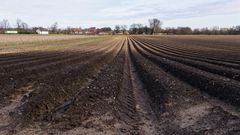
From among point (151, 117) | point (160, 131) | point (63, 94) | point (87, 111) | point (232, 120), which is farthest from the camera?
point (63, 94)

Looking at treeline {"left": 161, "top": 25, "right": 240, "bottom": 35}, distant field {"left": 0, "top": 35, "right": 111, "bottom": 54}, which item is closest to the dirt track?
distant field {"left": 0, "top": 35, "right": 111, "bottom": 54}

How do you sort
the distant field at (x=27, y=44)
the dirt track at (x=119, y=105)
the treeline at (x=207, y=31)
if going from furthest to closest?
1. the treeline at (x=207, y=31)
2. the distant field at (x=27, y=44)
3. the dirt track at (x=119, y=105)

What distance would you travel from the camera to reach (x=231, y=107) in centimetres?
850

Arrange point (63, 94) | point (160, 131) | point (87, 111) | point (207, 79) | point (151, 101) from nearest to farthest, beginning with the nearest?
point (160, 131)
point (87, 111)
point (151, 101)
point (63, 94)
point (207, 79)

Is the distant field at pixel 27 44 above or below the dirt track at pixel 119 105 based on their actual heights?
below

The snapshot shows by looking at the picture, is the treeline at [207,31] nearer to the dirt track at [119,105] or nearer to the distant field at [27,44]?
the distant field at [27,44]

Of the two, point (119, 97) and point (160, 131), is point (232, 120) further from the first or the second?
point (119, 97)

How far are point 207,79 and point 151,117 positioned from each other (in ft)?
18.4

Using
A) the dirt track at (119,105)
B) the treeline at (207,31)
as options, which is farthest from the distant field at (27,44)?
the treeline at (207,31)

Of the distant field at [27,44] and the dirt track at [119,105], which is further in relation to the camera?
the distant field at [27,44]

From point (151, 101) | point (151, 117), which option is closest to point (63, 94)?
point (151, 101)

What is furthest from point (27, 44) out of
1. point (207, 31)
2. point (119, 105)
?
point (207, 31)

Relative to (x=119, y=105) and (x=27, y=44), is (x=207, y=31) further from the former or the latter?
(x=119, y=105)

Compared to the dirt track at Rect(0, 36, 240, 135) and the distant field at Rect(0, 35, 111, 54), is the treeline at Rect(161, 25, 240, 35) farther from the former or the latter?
the dirt track at Rect(0, 36, 240, 135)
